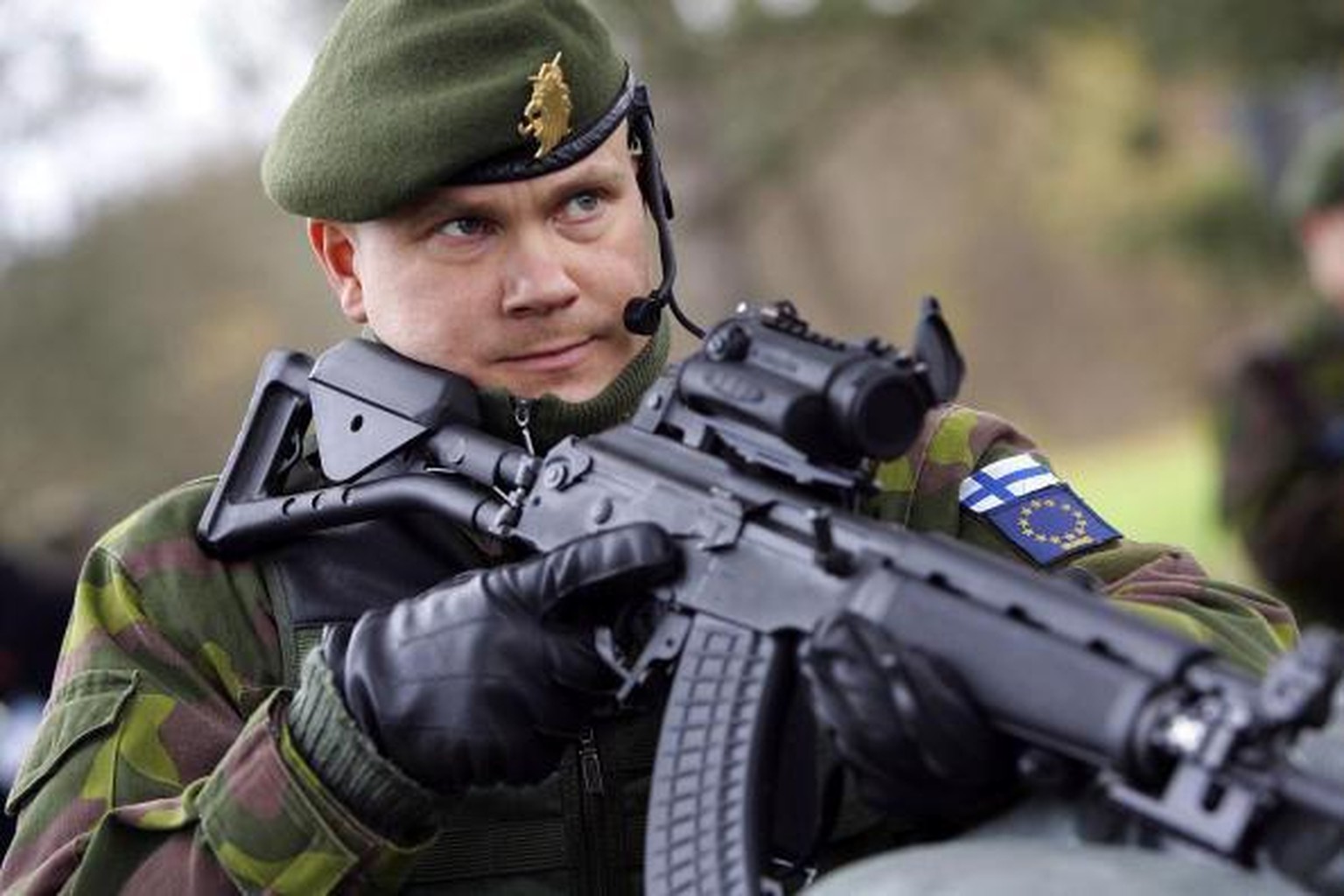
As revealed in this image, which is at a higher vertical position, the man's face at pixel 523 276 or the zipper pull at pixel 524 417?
the man's face at pixel 523 276

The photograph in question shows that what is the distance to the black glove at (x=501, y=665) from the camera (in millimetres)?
2510

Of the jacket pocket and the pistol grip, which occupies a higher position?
the pistol grip

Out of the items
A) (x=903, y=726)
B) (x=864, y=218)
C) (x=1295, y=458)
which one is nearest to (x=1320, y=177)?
(x=1295, y=458)

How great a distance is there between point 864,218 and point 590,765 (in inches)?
952

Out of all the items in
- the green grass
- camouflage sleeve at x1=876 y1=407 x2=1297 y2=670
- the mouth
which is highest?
the mouth

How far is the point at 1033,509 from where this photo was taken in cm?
287

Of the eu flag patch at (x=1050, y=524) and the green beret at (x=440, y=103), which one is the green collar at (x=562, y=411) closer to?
the green beret at (x=440, y=103)

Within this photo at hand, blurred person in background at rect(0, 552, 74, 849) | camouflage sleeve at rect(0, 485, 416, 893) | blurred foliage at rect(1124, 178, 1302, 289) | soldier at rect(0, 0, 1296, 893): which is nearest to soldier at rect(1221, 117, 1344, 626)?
blurred person in background at rect(0, 552, 74, 849)

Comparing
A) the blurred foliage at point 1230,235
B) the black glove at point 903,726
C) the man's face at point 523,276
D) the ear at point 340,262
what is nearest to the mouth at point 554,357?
the man's face at point 523,276

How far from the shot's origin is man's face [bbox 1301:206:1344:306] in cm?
649

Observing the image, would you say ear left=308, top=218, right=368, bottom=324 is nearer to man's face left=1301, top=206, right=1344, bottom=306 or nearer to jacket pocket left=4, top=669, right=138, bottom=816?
jacket pocket left=4, top=669, right=138, bottom=816

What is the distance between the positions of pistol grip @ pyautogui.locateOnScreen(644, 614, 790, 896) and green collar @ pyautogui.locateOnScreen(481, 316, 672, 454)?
1.65 ft

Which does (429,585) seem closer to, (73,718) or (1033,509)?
(73,718)

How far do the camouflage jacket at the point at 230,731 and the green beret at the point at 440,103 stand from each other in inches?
19.6
